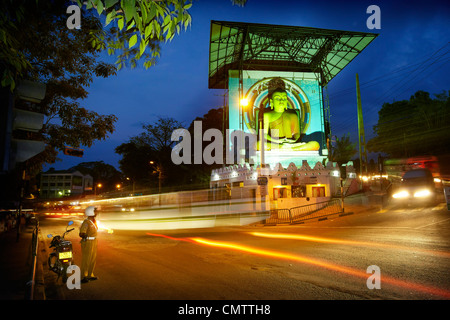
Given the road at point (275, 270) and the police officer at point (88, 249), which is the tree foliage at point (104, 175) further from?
the police officer at point (88, 249)

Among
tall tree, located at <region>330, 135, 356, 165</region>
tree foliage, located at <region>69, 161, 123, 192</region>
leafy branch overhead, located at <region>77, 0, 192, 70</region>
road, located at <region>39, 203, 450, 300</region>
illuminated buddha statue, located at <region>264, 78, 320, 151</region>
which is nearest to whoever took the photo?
leafy branch overhead, located at <region>77, 0, 192, 70</region>

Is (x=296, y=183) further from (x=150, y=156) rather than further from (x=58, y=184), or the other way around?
(x=58, y=184)

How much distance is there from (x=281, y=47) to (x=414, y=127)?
25.3m

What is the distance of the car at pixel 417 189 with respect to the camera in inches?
757

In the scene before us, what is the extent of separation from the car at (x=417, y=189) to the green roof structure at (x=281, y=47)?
2047 cm

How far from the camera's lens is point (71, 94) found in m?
8.00

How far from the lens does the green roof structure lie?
3250cm

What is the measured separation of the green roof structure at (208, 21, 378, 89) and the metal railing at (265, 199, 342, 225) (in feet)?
69.0

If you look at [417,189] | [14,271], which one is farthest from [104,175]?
[14,271]

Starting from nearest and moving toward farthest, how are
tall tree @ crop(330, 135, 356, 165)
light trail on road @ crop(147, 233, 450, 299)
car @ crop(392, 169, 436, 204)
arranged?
light trail on road @ crop(147, 233, 450, 299) → car @ crop(392, 169, 436, 204) → tall tree @ crop(330, 135, 356, 165)

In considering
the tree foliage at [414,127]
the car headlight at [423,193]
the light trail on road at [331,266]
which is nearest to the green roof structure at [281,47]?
the tree foliage at [414,127]

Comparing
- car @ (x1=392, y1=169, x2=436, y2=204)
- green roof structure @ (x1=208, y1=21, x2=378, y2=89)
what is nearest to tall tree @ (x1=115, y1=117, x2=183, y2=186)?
green roof structure @ (x1=208, y1=21, x2=378, y2=89)

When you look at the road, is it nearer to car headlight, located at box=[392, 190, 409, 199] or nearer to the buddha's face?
car headlight, located at box=[392, 190, 409, 199]
